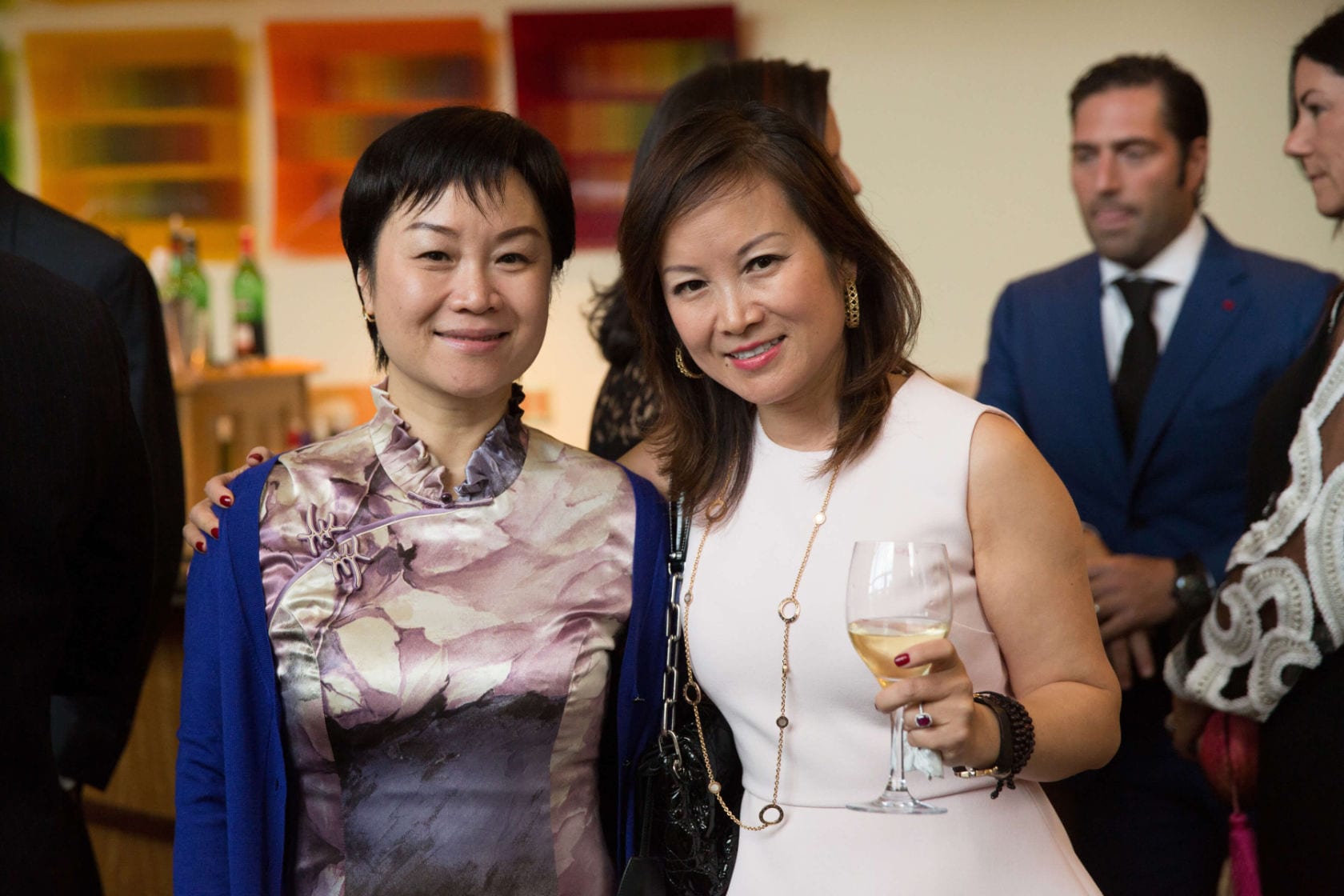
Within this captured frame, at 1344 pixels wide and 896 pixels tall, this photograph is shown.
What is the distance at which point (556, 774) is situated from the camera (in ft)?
5.69

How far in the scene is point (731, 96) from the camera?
239cm

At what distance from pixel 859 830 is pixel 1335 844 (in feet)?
2.44

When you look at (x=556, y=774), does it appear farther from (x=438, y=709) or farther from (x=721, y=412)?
(x=721, y=412)

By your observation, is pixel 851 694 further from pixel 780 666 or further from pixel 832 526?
pixel 832 526

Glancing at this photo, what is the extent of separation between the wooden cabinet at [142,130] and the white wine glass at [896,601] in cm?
433

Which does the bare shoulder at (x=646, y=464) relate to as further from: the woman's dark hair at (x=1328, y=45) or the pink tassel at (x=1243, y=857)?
the woman's dark hair at (x=1328, y=45)

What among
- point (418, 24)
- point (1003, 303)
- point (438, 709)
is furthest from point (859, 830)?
point (418, 24)

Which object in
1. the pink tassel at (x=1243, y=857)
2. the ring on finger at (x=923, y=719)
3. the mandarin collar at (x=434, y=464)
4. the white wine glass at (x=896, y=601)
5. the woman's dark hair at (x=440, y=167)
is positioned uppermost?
the woman's dark hair at (x=440, y=167)

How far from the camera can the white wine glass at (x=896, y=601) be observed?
138 centimetres

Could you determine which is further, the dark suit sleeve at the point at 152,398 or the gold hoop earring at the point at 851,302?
the dark suit sleeve at the point at 152,398

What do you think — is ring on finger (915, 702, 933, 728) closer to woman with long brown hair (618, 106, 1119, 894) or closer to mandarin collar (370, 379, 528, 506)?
woman with long brown hair (618, 106, 1119, 894)

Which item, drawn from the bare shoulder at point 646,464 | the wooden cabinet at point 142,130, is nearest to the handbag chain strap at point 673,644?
the bare shoulder at point 646,464

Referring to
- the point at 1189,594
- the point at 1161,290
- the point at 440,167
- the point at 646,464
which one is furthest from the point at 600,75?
the point at 440,167

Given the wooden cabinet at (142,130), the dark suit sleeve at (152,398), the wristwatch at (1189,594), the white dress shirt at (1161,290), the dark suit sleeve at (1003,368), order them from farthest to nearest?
1. the wooden cabinet at (142,130)
2. the dark suit sleeve at (1003,368)
3. the white dress shirt at (1161,290)
4. the wristwatch at (1189,594)
5. the dark suit sleeve at (152,398)
